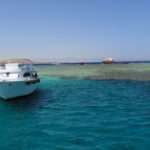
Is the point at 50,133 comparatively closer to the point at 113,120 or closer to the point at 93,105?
the point at 113,120

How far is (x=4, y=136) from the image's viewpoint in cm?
914

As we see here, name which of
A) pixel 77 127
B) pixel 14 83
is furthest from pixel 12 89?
pixel 77 127

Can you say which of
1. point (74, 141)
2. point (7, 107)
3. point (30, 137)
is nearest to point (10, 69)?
point (7, 107)

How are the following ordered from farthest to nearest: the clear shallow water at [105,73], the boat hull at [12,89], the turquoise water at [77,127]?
the clear shallow water at [105,73] < the boat hull at [12,89] < the turquoise water at [77,127]

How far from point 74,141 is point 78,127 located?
1.76 m

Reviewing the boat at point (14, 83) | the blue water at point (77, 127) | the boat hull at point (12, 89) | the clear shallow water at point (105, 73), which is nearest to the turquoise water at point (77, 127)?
the blue water at point (77, 127)

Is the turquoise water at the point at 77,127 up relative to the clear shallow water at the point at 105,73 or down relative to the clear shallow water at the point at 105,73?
down

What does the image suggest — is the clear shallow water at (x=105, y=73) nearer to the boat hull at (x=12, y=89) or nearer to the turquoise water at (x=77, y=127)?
the boat hull at (x=12, y=89)

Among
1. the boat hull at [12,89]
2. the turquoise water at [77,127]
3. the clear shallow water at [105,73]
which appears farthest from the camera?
the clear shallow water at [105,73]

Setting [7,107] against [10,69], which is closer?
[7,107]

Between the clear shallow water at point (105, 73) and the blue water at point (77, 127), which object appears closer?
the blue water at point (77, 127)

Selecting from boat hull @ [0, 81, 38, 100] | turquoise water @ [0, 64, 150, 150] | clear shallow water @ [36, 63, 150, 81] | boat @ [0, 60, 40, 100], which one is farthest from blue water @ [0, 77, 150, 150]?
clear shallow water @ [36, 63, 150, 81]

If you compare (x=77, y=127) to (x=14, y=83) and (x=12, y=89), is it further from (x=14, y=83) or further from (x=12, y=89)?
(x=12, y=89)

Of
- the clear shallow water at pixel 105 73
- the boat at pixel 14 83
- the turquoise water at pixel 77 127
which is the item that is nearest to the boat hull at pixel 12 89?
the boat at pixel 14 83
